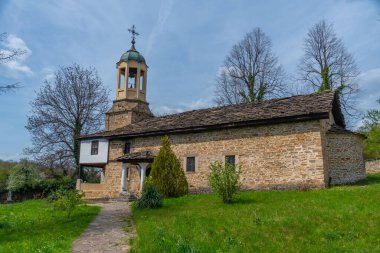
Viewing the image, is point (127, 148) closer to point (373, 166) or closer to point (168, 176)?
point (168, 176)

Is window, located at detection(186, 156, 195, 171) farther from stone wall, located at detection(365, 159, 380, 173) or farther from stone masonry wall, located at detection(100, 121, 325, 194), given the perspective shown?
stone wall, located at detection(365, 159, 380, 173)

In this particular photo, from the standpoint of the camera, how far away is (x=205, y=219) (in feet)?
27.9

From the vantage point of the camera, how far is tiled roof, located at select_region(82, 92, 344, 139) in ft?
49.4

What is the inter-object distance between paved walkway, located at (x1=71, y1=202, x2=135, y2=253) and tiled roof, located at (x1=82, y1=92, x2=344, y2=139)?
26.5 feet

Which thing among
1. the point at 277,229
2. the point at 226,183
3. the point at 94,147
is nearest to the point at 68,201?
the point at 226,183

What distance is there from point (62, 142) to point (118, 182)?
9.90m

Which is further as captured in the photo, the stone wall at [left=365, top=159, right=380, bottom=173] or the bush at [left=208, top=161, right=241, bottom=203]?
the stone wall at [left=365, top=159, right=380, bottom=173]

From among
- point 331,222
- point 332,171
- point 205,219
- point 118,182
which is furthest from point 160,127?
point 331,222

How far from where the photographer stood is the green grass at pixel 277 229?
5.61 metres

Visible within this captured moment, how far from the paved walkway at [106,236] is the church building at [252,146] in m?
7.46

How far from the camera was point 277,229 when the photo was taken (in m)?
6.91

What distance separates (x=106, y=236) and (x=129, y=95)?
60.1 ft

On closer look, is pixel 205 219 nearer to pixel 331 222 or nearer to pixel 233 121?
pixel 331 222

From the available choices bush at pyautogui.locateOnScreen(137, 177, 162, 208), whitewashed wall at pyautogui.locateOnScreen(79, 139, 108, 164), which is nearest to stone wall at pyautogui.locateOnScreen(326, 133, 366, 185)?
bush at pyautogui.locateOnScreen(137, 177, 162, 208)
